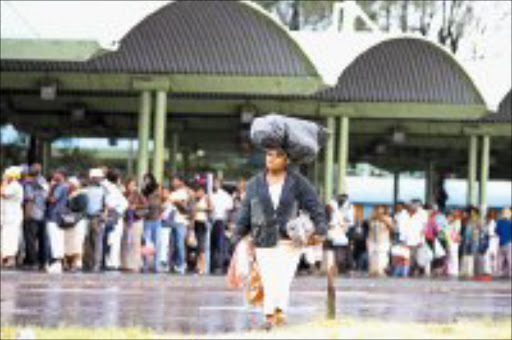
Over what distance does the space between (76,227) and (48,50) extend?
4.18 metres

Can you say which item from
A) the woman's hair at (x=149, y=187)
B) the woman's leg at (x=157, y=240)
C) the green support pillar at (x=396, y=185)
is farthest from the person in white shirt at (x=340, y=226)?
the green support pillar at (x=396, y=185)

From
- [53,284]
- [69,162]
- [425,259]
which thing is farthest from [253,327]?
[69,162]

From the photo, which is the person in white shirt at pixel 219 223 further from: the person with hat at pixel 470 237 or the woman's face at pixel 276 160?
the woman's face at pixel 276 160

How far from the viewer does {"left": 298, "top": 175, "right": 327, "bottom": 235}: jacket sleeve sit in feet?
37.5

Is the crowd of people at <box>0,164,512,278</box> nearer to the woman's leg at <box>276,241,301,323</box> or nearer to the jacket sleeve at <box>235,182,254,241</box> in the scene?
the jacket sleeve at <box>235,182,254,241</box>

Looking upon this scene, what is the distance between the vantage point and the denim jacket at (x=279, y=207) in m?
11.4

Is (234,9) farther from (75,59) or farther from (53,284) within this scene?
(53,284)

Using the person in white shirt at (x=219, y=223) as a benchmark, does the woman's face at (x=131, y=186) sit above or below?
above

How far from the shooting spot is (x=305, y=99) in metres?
38.0

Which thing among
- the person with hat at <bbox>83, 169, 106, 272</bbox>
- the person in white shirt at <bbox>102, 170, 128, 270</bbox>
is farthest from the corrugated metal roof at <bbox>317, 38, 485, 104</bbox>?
the person with hat at <bbox>83, 169, 106, 272</bbox>

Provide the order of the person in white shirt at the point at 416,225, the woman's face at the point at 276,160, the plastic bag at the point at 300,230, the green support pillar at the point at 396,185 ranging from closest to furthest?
the woman's face at the point at 276,160 → the plastic bag at the point at 300,230 → the person in white shirt at the point at 416,225 → the green support pillar at the point at 396,185

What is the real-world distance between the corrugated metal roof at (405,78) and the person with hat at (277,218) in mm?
24380

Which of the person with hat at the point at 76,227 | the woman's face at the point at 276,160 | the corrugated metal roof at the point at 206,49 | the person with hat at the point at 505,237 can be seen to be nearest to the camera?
the woman's face at the point at 276,160

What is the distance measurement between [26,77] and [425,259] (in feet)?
31.3
